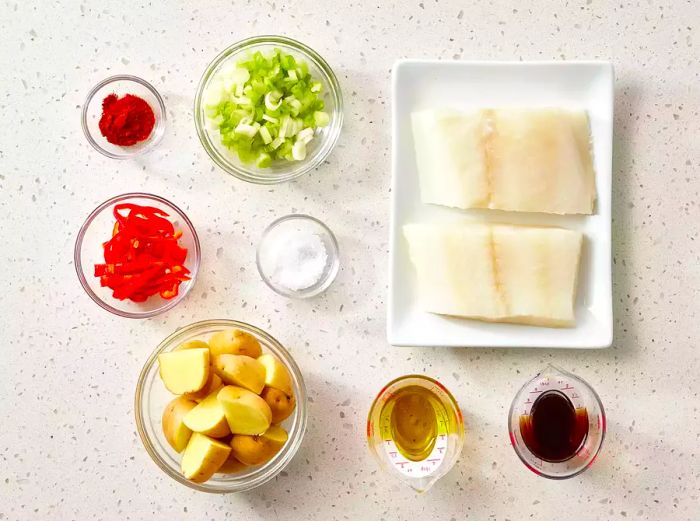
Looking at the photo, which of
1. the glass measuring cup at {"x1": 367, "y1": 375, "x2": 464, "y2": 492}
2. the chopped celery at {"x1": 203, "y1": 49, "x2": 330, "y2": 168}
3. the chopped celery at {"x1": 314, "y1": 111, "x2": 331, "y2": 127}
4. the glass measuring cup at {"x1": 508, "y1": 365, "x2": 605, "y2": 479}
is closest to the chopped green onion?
the chopped celery at {"x1": 203, "y1": 49, "x2": 330, "y2": 168}

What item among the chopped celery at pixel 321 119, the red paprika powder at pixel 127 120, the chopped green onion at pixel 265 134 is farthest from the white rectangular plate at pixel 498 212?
the red paprika powder at pixel 127 120

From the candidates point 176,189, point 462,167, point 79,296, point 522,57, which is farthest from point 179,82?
point 522,57

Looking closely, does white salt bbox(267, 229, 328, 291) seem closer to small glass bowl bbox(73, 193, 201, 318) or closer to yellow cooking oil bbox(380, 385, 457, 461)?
small glass bowl bbox(73, 193, 201, 318)

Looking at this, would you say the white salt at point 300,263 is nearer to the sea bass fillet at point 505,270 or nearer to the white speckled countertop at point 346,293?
the white speckled countertop at point 346,293

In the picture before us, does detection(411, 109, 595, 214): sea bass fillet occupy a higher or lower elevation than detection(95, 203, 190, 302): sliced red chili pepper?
higher

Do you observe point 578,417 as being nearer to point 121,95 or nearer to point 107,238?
point 107,238

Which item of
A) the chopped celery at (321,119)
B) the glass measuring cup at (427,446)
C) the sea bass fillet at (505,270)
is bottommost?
the glass measuring cup at (427,446)
